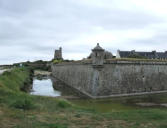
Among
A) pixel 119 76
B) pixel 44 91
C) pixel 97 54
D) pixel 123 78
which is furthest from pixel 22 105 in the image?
pixel 44 91

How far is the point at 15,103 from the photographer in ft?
27.9

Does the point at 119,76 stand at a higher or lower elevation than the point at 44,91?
higher

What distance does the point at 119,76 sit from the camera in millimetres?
21469

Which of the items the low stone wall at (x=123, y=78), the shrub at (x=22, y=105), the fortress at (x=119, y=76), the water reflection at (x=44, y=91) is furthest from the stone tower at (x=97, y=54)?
the shrub at (x=22, y=105)

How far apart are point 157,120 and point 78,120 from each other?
2.47 meters

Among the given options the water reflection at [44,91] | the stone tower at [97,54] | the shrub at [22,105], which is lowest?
the water reflection at [44,91]

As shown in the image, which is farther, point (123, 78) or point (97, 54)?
point (123, 78)

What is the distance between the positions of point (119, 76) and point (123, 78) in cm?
48

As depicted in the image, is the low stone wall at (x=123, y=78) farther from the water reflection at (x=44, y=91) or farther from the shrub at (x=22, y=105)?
the shrub at (x=22, y=105)

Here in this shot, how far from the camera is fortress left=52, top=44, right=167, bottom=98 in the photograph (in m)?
19.9

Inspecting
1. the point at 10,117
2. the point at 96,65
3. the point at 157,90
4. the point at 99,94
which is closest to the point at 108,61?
the point at 96,65

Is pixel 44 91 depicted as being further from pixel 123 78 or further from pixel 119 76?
pixel 123 78

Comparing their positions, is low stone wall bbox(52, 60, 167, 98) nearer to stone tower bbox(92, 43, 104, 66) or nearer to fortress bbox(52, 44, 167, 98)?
fortress bbox(52, 44, 167, 98)

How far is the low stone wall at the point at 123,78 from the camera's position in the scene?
20062 millimetres
